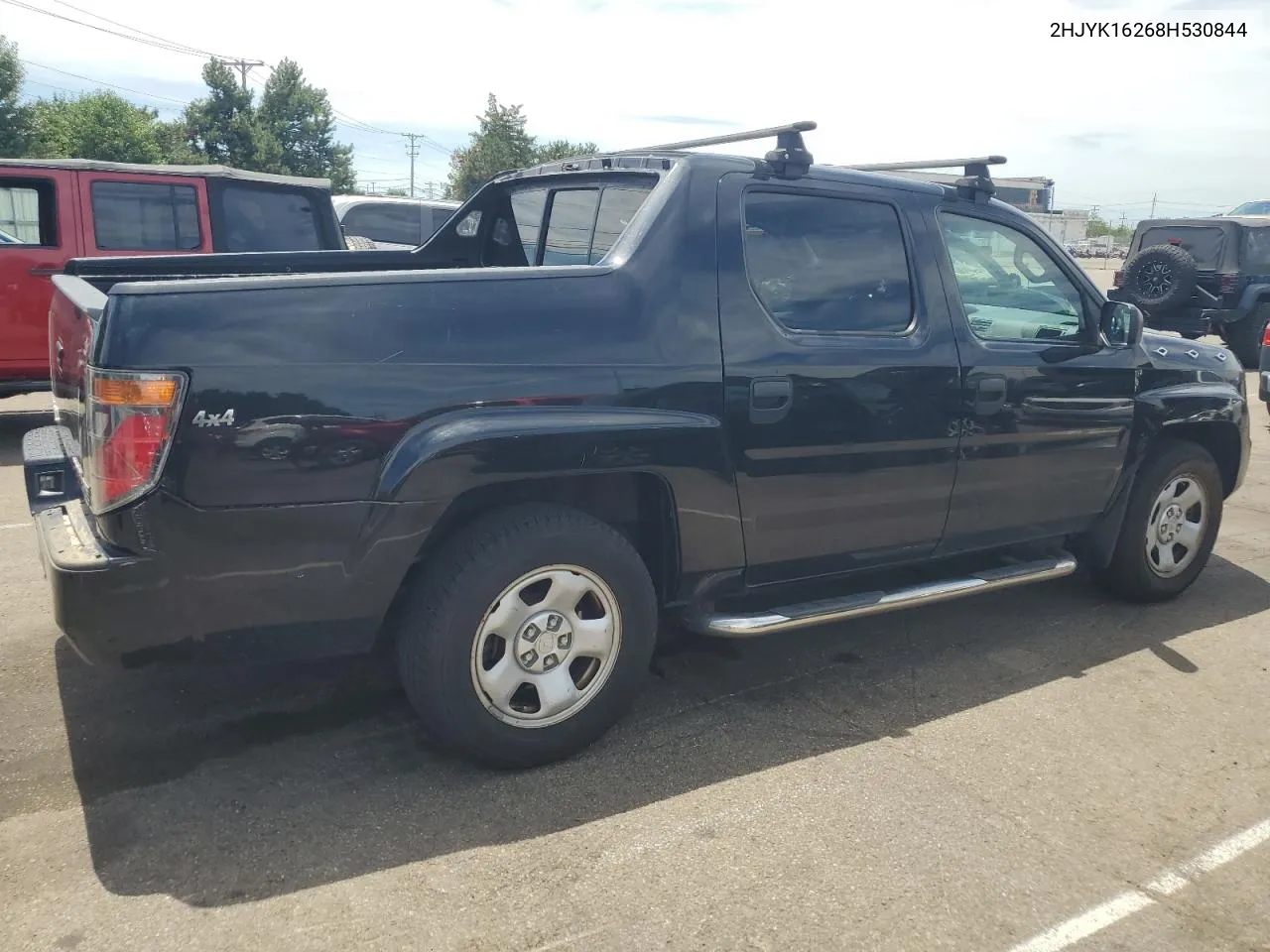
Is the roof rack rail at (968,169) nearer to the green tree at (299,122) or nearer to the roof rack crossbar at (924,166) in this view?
the roof rack crossbar at (924,166)

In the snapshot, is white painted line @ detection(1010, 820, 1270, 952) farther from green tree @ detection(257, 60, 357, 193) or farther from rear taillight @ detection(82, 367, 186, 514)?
green tree @ detection(257, 60, 357, 193)

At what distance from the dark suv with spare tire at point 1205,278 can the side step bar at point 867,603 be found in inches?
422

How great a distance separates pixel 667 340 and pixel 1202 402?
2973 mm

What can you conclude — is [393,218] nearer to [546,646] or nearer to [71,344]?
[71,344]

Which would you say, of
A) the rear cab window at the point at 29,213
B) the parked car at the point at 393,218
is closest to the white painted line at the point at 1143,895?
the rear cab window at the point at 29,213

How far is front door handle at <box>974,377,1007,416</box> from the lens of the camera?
3.89 meters

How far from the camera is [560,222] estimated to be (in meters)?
4.11

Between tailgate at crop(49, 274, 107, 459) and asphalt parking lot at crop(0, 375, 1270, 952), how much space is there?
968 mm

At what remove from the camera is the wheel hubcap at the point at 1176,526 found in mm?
4793

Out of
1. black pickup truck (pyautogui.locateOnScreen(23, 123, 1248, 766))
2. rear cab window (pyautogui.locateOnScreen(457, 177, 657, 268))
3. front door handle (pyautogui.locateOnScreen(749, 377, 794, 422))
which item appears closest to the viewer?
→ black pickup truck (pyautogui.locateOnScreen(23, 123, 1248, 766))

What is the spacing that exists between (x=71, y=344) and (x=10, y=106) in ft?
143

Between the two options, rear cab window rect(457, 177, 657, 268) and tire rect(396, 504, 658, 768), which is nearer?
tire rect(396, 504, 658, 768)

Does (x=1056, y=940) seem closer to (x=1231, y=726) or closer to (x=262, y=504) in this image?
(x=1231, y=726)

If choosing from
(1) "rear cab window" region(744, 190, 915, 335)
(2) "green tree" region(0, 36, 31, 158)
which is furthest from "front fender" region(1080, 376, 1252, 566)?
(2) "green tree" region(0, 36, 31, 158)
